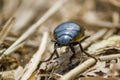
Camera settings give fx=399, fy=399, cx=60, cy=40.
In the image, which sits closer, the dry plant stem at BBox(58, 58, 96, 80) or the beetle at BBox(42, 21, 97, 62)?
the dry plant stem at BBox(58, 58, 96, 80)

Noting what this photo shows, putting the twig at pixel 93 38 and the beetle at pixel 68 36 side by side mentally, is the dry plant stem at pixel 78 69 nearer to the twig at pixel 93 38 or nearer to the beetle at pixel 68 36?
the beetle at pixel 68 36

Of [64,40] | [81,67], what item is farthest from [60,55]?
[81,67]

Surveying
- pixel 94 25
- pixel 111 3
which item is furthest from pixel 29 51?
pixel 111 3

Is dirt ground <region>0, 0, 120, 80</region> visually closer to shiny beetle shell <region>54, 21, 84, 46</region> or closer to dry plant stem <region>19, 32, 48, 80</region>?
dry plant stem <region>19, 32, 48, 80</region>

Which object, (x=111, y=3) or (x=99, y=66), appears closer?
(x=99, y=66)

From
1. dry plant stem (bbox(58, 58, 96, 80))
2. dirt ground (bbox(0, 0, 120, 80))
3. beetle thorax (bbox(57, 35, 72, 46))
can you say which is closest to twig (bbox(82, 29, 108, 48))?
dirt ground (bbox(0, 0, 120, 80))

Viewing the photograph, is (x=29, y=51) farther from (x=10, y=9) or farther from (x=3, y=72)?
(x=10, y=9)
